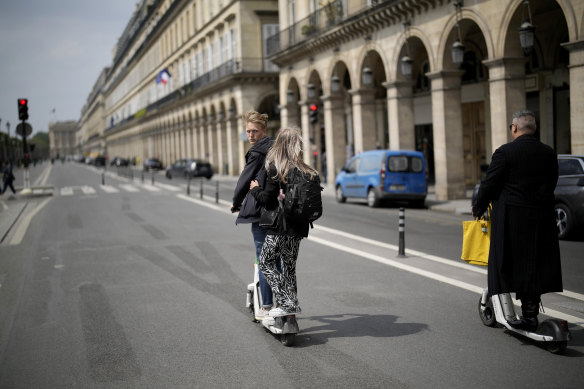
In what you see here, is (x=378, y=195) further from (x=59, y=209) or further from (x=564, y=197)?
(x=59, y=209)

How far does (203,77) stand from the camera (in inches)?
2178

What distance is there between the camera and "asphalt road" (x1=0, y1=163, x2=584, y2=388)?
491cm

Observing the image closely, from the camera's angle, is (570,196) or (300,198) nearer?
(300,198)

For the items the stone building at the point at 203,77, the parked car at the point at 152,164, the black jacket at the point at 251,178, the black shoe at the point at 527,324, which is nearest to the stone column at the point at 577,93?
the black shoe at the point at 527,324

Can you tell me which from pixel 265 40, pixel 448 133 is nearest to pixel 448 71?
pixel 448 133

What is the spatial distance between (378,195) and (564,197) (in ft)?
28.4

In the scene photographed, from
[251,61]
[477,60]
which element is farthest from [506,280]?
[251,61]

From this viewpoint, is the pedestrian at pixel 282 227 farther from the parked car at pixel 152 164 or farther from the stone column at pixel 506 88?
the parked car at pixel 152 164

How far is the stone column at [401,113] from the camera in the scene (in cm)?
2478

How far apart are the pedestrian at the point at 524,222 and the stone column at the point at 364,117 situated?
22.7m

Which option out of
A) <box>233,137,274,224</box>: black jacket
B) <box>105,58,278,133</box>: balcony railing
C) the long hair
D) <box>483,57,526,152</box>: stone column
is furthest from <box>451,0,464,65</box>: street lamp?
<box>105,58,278,133</box>: balcony railing

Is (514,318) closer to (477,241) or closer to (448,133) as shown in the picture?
(477,241)

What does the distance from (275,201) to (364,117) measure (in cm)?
2304

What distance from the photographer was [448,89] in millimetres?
21609
